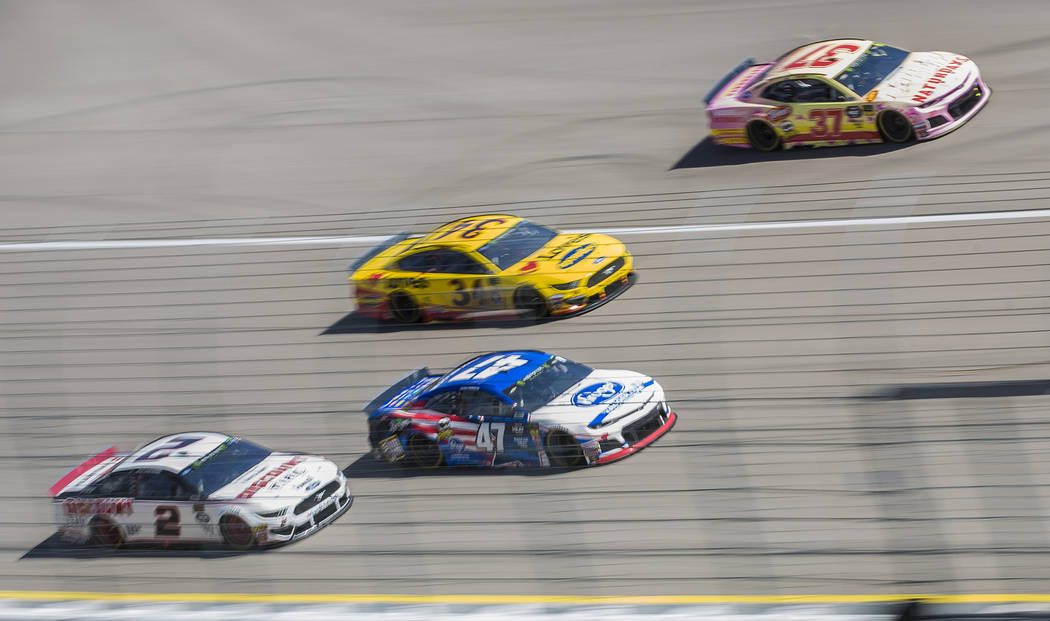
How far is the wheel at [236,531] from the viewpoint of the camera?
5875 mm

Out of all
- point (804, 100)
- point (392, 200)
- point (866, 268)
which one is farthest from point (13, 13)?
point (866, 268)

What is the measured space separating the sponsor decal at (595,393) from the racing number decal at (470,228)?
131 inches

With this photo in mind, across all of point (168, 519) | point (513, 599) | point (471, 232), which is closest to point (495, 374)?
point (168, 519)

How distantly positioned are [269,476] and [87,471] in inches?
41.9

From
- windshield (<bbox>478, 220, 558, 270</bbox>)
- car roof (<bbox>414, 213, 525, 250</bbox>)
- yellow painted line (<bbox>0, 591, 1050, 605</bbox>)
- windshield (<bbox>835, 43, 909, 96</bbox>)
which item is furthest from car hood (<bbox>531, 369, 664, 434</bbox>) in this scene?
windshield (<bbox>835, 43, 909, 96</bbox>)

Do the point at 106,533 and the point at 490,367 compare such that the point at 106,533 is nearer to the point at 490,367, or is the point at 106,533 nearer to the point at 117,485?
the point at 117,485

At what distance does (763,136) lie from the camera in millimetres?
12562

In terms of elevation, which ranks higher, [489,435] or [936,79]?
[936,79]

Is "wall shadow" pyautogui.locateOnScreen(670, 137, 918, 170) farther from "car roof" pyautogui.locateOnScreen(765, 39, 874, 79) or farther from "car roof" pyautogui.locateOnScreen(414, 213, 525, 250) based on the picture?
"car roof" pyautogui.locateOnScreen(414, 213, 525, 250)

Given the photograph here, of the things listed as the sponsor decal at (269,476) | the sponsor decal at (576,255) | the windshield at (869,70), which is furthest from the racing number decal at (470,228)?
the sponsor decal at (269,476)

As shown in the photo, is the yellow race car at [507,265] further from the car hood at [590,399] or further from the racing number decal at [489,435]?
the racing number decal at [489,435]

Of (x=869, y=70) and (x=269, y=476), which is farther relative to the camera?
(x=869, y=70)

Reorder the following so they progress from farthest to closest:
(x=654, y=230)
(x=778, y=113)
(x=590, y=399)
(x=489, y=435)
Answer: (x=778, y=113) < (x=654, y=230) < (x=489, y=435) < (x=590, y=399)

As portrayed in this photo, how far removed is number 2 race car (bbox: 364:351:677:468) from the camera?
19.3 ft
